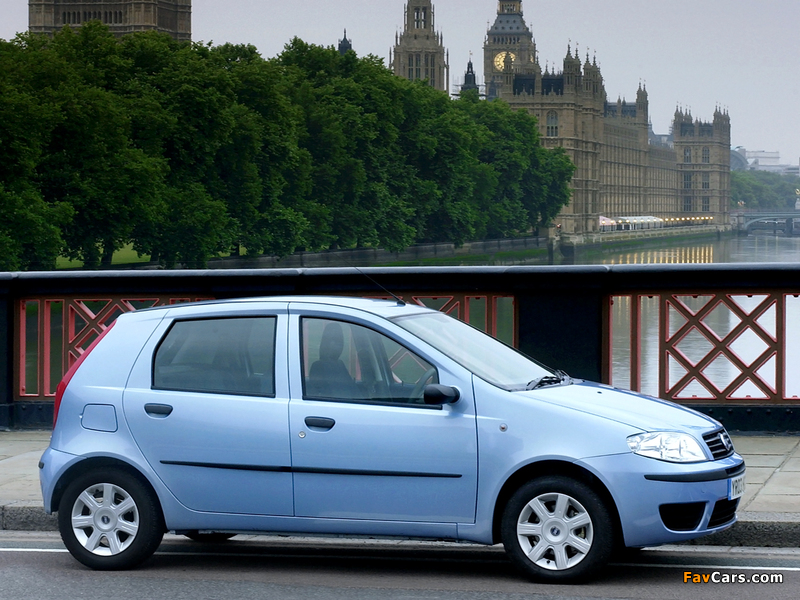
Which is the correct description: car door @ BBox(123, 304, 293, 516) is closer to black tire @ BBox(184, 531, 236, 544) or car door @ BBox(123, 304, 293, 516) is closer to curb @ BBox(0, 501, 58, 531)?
black tire @ BBox(184, 531, 236, 544)

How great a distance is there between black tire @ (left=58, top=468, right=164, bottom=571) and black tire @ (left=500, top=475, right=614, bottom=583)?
5.78 ft

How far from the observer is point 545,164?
119 metres

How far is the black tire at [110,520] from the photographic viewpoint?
6.64m

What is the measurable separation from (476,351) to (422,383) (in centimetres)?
52

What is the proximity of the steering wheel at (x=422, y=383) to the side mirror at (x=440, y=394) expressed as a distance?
151 millimetres

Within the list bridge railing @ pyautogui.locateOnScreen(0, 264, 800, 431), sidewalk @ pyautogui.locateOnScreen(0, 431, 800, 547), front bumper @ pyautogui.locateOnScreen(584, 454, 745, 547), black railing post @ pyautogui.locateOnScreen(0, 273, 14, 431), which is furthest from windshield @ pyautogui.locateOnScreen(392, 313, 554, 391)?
black railing post @ pyautogui.locateOnScreen(0, 273, 14, 431)

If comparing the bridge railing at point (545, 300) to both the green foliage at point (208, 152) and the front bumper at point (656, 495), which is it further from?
the green foliage at point (208, 152)

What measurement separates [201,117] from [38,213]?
1168 cm

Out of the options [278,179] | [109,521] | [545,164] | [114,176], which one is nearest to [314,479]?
[109,521]

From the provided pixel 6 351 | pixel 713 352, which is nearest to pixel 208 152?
pixel 6 351

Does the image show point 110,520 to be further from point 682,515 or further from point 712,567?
point 712,567

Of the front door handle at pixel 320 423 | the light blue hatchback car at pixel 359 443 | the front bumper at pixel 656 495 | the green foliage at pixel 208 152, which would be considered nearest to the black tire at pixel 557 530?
the light blue hatchback car at pixel 359 443

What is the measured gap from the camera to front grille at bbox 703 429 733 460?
6.28 metres

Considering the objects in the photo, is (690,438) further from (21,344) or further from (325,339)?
(21,344)
